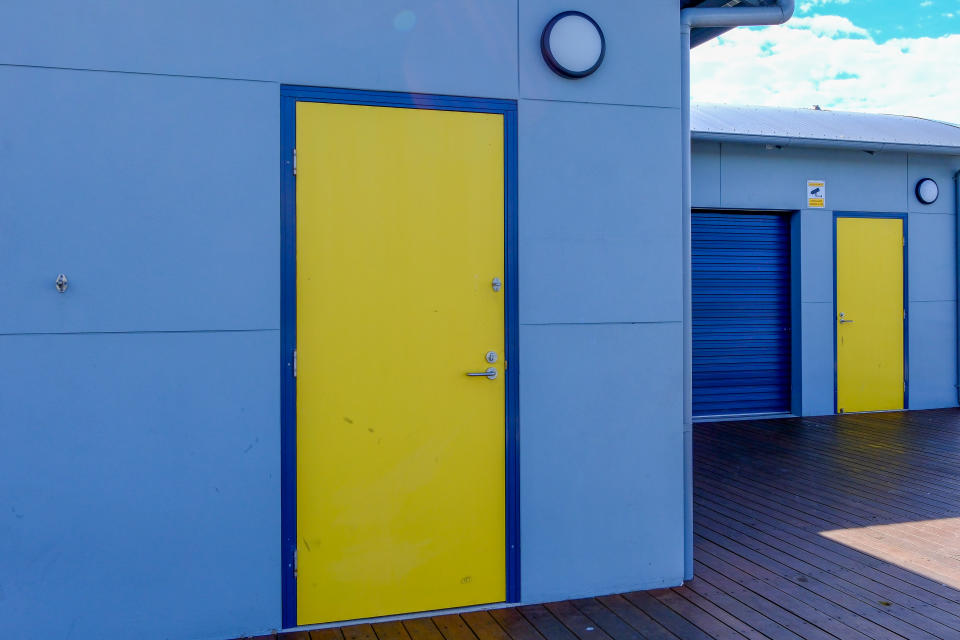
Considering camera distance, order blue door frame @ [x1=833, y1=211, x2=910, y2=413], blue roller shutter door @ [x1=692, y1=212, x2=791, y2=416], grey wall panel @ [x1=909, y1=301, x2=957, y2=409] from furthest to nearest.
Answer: grey wall panel @ [x1=909, y1=301, x2=957, y2=409], blue door frame @ [x1=833, y1=211, x2=910, y2=413], blue roller shutter door @ [x1=692, y1=212, x2=791, y2=416]

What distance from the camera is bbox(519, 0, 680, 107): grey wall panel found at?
3.53 metres

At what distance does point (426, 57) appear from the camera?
3.36 meters

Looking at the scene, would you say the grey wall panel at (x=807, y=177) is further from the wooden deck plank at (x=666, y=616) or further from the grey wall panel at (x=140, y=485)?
the grey wall panel at (x=140, y=485)

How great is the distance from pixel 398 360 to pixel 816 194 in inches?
288

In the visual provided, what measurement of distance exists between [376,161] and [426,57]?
543 mm

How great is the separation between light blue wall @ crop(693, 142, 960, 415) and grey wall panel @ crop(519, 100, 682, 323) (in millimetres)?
5077

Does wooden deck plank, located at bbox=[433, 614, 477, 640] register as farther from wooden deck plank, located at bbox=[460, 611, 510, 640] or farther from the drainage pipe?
the drainage pipe

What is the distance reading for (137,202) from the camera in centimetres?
304

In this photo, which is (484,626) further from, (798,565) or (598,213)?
(598,213)

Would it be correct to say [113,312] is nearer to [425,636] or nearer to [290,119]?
[290,119]

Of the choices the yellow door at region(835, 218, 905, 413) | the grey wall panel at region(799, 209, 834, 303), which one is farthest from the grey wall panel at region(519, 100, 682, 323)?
the yellow door at region(835, 218, 905, 413)

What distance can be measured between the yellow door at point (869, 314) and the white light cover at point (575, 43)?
6.69 metres

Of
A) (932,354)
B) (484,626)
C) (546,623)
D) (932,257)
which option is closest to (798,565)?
(546,623)

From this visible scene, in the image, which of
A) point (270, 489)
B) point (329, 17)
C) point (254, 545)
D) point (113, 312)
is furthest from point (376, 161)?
point (254, 545)
